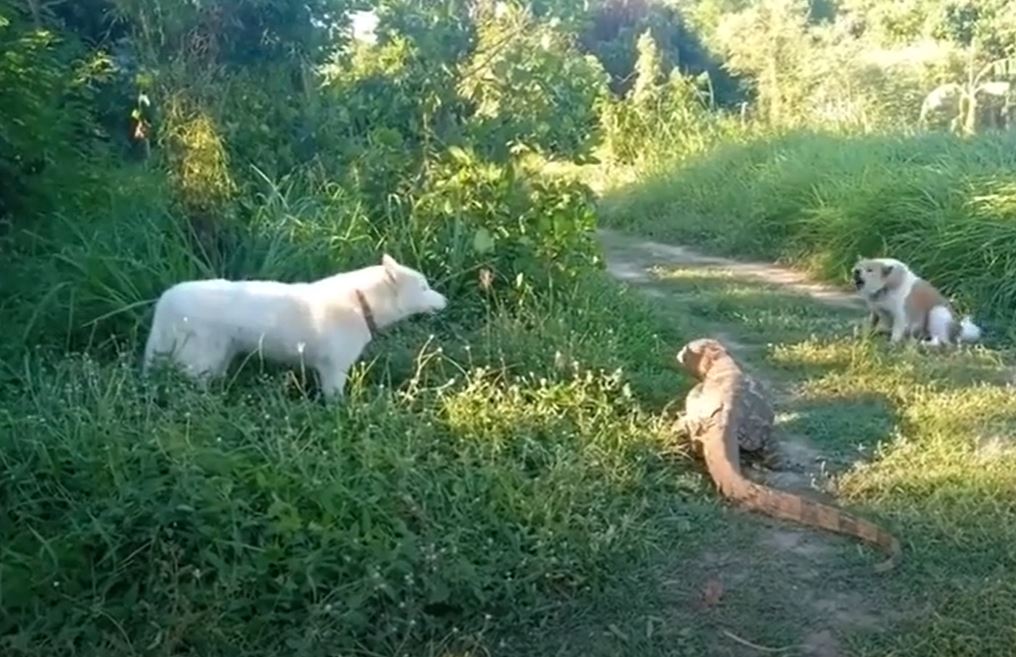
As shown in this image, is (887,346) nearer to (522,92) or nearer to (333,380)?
(522,92)

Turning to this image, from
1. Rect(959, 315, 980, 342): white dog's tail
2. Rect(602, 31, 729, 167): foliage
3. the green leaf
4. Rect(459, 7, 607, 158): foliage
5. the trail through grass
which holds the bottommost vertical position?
Rect(602, 31, 729, 167): foliage

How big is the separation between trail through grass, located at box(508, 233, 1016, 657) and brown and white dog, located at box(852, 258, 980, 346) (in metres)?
0.38

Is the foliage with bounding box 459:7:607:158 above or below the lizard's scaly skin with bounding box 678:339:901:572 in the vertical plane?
above

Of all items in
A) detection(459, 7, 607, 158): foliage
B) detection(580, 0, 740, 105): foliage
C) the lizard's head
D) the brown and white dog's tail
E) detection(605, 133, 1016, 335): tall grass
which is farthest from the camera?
detection(580, 0, 740, 105): foliage

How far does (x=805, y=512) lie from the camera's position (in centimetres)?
399

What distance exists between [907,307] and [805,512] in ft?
9.64

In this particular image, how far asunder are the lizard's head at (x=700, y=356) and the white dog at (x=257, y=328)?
1.44 m

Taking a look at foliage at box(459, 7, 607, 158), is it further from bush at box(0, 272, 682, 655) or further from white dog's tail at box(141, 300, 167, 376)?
white dog's tail at box(141, 300, 167, 376)

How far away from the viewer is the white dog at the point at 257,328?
14.9 ft

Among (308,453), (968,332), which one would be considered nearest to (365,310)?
(308,453)

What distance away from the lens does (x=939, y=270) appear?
786cm

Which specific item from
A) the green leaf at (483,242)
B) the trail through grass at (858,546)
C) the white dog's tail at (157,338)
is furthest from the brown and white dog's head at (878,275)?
the white dog's tail at (157,338)

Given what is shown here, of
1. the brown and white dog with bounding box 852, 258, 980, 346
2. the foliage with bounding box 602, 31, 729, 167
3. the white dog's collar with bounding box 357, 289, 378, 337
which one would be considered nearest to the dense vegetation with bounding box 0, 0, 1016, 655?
the white dog's collar with bounding box 357, 289, 378, 337

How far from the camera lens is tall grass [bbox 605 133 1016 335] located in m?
7.73
